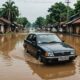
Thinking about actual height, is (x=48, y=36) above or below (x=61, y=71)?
above

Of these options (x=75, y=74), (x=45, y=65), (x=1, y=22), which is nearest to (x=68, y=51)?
(x=45, y=65)

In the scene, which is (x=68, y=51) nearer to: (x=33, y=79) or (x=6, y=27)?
(x=33, y=79)

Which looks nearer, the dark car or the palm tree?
the dark car

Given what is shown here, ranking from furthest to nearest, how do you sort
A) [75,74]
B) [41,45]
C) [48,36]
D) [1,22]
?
1. [1,22]
2. [48,36]
3. [41,45]
4. [75,74]

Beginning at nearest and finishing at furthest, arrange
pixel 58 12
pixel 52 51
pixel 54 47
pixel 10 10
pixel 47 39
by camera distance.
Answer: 1. pixel 52 51
2. pixel 54 47
3. pixel 47 39
4. pixel 10 10
5. pixel 58 12

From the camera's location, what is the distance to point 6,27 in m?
78.2

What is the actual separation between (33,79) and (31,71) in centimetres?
161

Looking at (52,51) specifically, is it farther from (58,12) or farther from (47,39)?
(58,12)

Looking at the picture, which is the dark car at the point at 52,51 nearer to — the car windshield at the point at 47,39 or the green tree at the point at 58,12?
the car windshield at the point at 47,39

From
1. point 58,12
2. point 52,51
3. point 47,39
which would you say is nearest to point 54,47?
point 52,51

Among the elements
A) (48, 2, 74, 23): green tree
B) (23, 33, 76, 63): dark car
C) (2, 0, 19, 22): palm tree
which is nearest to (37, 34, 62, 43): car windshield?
(23, 33, 76, 63): dark car

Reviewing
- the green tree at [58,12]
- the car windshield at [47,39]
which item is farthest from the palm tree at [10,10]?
the car windshield at [47,39]

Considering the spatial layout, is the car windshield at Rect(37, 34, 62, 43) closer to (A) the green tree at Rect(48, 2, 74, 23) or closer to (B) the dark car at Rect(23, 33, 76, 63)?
(B) the dark car at Rect(23, 33, 76, 63)

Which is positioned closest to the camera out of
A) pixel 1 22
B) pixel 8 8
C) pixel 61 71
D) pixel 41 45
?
pixel 61 71
